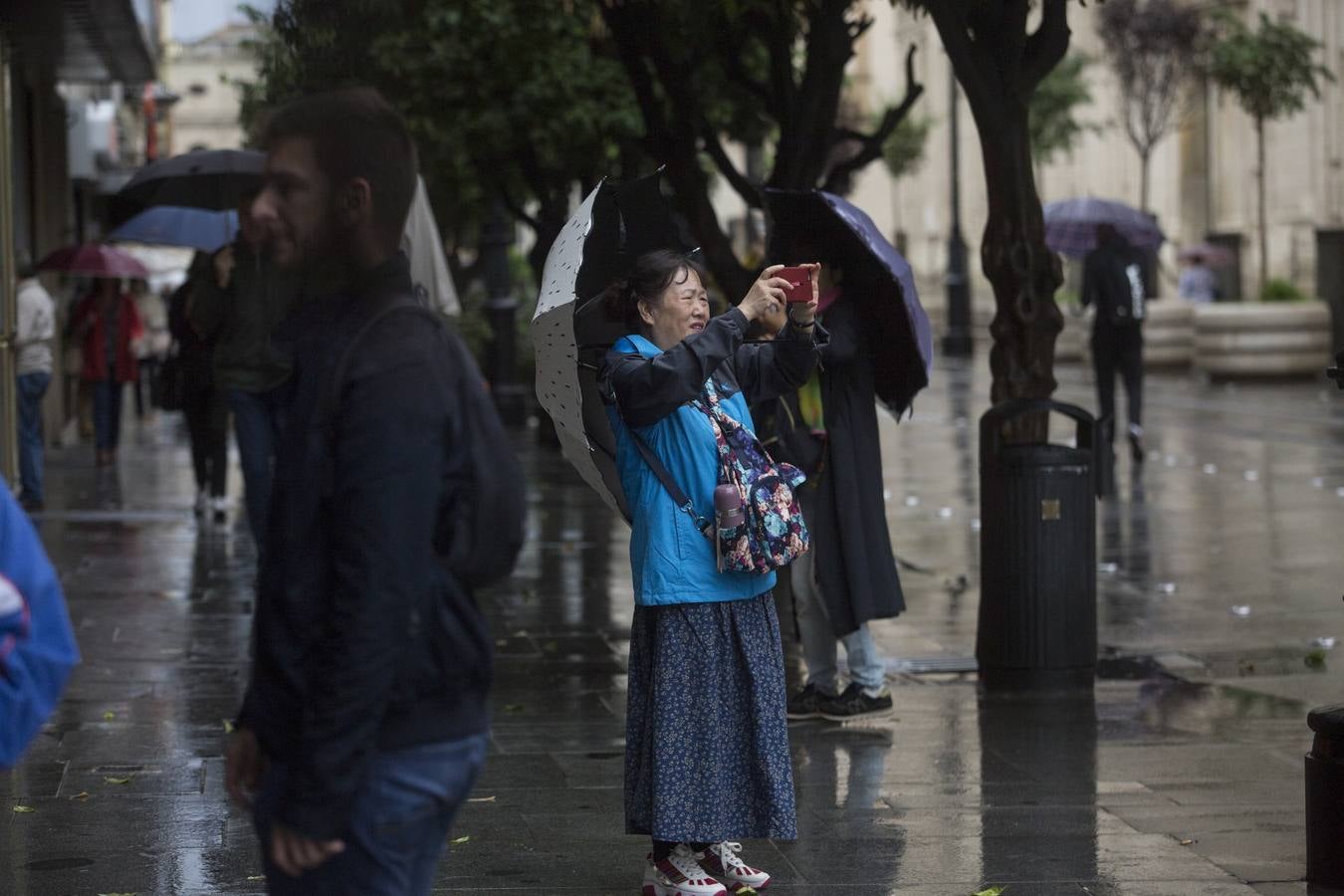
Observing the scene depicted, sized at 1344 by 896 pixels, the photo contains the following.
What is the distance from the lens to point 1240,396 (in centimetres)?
2594

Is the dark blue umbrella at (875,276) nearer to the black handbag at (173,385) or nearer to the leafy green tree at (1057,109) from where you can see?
the black handbag at (173,385)

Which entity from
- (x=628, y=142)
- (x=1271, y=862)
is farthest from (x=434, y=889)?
(x=628, y=142)

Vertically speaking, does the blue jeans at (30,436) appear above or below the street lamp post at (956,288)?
below

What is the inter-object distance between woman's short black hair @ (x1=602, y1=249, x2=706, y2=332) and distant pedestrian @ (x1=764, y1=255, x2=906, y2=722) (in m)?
1.97

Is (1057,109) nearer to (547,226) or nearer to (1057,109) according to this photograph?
(1057,109)

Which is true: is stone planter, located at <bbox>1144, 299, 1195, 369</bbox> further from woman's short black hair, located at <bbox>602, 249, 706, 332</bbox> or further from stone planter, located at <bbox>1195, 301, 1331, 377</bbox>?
woman's short black hair, located at <bbox>602, 249, 706, 332</bbox>

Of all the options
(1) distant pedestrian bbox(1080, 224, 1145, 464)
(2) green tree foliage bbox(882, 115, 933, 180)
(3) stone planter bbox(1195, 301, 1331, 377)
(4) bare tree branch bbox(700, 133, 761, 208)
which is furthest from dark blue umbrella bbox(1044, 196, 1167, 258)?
(2) green tree foliage bbox(882, 115, 933, 180)

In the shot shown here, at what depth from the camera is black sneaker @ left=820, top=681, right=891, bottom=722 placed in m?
7.52

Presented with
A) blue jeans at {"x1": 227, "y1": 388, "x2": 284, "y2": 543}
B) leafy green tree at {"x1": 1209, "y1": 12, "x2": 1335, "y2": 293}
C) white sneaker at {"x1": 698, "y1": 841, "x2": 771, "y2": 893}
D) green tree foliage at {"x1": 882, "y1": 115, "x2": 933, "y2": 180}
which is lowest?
white sneaker at {"x1": 698, "y1": 841, "x2": 771, "y2": 893}

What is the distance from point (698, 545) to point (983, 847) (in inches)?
53.4

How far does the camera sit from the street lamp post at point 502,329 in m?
22.0

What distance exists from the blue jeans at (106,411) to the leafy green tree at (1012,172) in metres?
11.6

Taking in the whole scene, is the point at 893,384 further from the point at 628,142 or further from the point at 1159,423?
the point at 1159,423

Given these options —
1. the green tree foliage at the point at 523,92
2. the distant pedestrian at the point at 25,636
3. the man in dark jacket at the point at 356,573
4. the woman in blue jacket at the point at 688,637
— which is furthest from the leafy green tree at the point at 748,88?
the distant pedestrian at the point at 25,636
